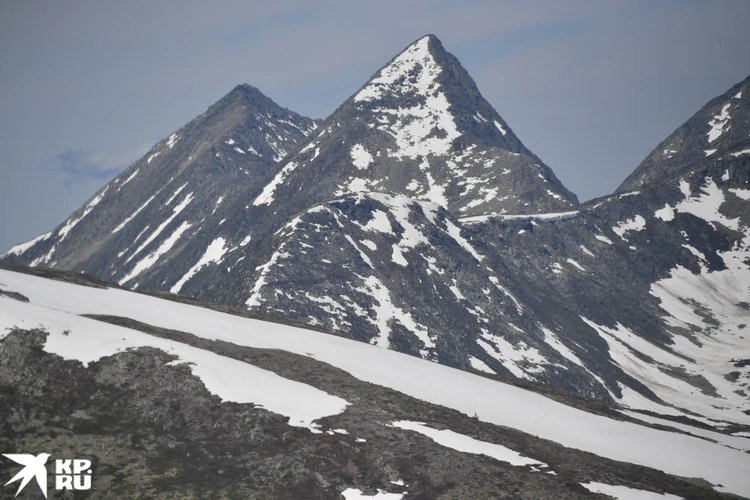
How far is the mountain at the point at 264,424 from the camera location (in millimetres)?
48812

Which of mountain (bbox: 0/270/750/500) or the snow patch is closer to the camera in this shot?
mountain (bbox: 0/270/750/500)

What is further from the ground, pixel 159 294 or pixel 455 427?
pixel 159 294

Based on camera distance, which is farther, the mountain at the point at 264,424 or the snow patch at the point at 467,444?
the snow patch at the point at 467,444

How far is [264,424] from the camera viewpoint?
5544 cm

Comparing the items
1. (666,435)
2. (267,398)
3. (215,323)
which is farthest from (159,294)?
(666,435)

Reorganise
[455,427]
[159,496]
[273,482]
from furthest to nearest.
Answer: [455,427] < [273,482] < [159,496]

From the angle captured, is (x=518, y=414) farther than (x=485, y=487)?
Yes

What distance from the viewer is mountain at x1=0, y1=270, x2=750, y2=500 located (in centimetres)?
4881

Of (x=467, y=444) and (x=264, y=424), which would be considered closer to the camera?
(x=264, y=424)

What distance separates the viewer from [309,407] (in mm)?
60812

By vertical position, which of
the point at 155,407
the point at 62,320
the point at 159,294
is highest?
the point at 159,294

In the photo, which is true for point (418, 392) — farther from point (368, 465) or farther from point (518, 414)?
point (368, 465)

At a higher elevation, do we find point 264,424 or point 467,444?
point 264,424

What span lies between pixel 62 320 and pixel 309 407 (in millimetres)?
20773
